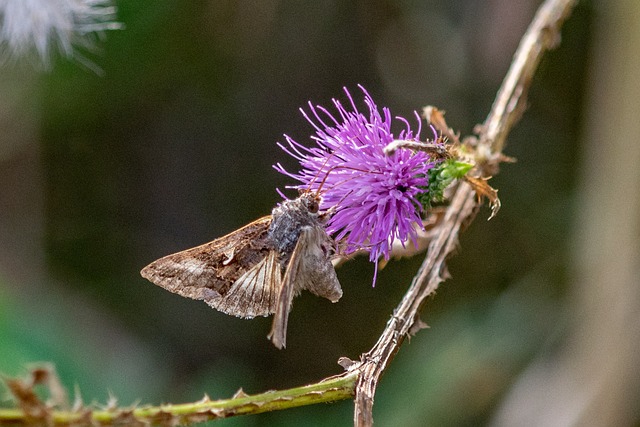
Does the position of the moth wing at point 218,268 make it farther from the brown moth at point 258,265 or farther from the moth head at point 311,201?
the moth head at point 311,201

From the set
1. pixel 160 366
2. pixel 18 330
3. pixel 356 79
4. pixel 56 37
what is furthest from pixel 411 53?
pixel 18 330

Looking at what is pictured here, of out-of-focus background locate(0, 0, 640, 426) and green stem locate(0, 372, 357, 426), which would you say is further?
out-of-focus background locate(0, 0, 640, 426)

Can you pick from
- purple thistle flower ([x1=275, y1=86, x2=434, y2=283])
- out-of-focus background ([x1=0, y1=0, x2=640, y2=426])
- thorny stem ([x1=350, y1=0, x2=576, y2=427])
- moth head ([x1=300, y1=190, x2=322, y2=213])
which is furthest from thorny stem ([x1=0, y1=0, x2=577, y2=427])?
out-of-focus background ([x1=0, y1=0, x2=640, y2=426])

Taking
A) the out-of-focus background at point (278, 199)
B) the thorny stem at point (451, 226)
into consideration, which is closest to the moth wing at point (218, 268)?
the thorny stem at point (451, 226)

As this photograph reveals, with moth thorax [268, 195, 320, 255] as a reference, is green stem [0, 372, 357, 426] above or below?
below

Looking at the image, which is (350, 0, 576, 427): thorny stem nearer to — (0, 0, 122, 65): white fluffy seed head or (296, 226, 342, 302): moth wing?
(296, 226, 342, 302): moth wing
